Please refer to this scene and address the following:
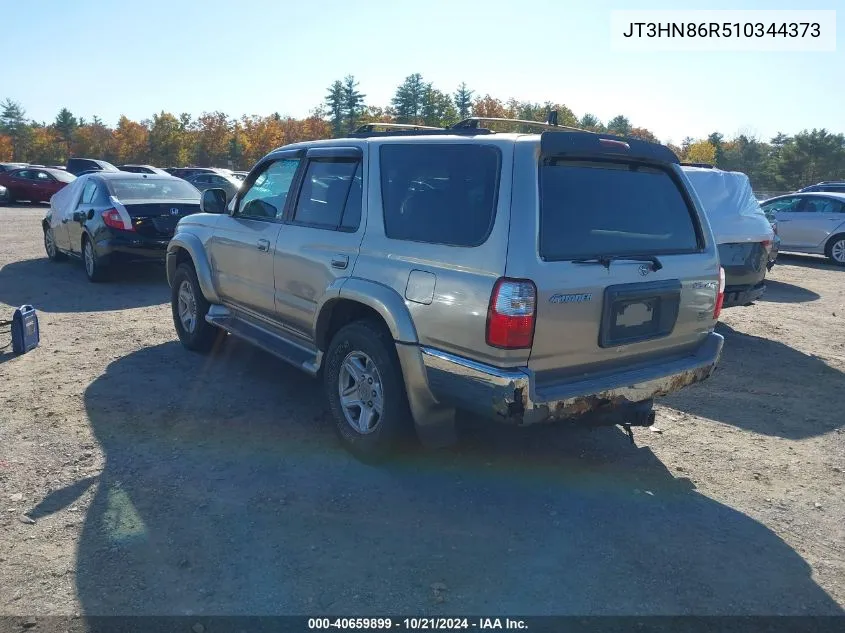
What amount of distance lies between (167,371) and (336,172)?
2623mm

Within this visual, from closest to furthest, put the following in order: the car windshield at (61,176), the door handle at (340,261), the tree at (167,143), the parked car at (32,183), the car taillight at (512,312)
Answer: the car taillight at (512,312)
the door handle at (340,261)
the parked car at (32,183)
the car windshield at (61,176)
the tree at (167,143)

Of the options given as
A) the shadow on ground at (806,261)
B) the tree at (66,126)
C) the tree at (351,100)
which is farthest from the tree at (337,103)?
the shadow on ground at (806,261)

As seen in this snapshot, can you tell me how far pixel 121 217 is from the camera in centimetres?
940

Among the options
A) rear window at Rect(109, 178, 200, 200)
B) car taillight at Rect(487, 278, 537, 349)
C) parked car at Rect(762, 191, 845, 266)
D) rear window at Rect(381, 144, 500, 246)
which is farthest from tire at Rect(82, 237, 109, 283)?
parked car at Rect(762, 191, 845, 266)

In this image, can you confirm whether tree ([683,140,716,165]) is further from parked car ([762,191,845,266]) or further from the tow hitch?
the tow hitch

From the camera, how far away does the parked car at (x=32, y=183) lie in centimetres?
2731

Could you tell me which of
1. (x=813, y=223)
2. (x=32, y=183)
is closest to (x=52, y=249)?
(x=813, y=223)

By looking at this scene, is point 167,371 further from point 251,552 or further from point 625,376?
point 625,376

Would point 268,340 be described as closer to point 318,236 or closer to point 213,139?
point 318,236

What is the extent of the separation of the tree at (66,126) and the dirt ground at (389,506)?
82764 millimetres

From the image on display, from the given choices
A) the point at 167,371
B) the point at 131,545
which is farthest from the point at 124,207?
the point at 131,545

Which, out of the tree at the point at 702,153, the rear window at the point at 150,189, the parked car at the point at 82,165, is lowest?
the rear window at the point at 150,189

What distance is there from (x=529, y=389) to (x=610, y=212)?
3.76ft

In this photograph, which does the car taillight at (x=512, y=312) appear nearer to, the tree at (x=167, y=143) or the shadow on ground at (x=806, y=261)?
the shadow on ground at (x=806, y=261)
